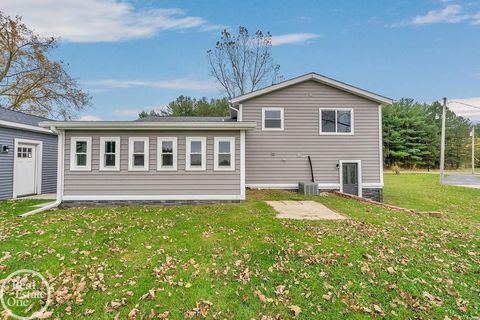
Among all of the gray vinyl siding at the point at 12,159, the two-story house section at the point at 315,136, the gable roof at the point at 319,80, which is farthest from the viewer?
the two-story house section at the point at 315,136

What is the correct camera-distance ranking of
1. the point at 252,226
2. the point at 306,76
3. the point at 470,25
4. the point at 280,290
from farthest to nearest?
the point at 470,25 → the point at 306,76 → the point at 252,226 → the point at 280,290

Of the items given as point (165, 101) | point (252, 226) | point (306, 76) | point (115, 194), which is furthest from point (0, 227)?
point (165, 101)

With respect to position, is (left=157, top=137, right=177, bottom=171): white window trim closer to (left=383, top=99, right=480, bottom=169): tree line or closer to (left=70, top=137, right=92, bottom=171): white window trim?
(left=70, top=137, right=92, bottom=171): white window trim

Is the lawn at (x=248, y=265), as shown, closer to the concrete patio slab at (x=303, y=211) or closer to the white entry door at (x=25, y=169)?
the concrete patio slab at (x=303, y=211)

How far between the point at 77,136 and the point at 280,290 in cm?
885

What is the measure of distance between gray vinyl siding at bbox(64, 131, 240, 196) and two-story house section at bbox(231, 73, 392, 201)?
9.01 feet

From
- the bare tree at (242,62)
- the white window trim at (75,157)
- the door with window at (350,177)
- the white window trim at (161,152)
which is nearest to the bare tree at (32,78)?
the bare tree at (242,62)

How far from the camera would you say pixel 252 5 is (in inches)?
752

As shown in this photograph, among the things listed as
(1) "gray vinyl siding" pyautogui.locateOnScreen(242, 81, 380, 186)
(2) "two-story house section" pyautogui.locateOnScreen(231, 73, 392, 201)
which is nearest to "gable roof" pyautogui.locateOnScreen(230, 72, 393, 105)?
(2) "two-story house section" pyautogui.locateOnScreen(231, 73, 392, 201)

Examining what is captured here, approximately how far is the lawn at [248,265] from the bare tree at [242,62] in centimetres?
2049

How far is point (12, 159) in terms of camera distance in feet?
34.9

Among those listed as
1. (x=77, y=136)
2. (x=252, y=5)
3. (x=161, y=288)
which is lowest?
(x=161, y=288)

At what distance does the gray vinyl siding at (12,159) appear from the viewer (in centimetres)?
1022

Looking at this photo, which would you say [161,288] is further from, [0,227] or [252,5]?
[252,5]
